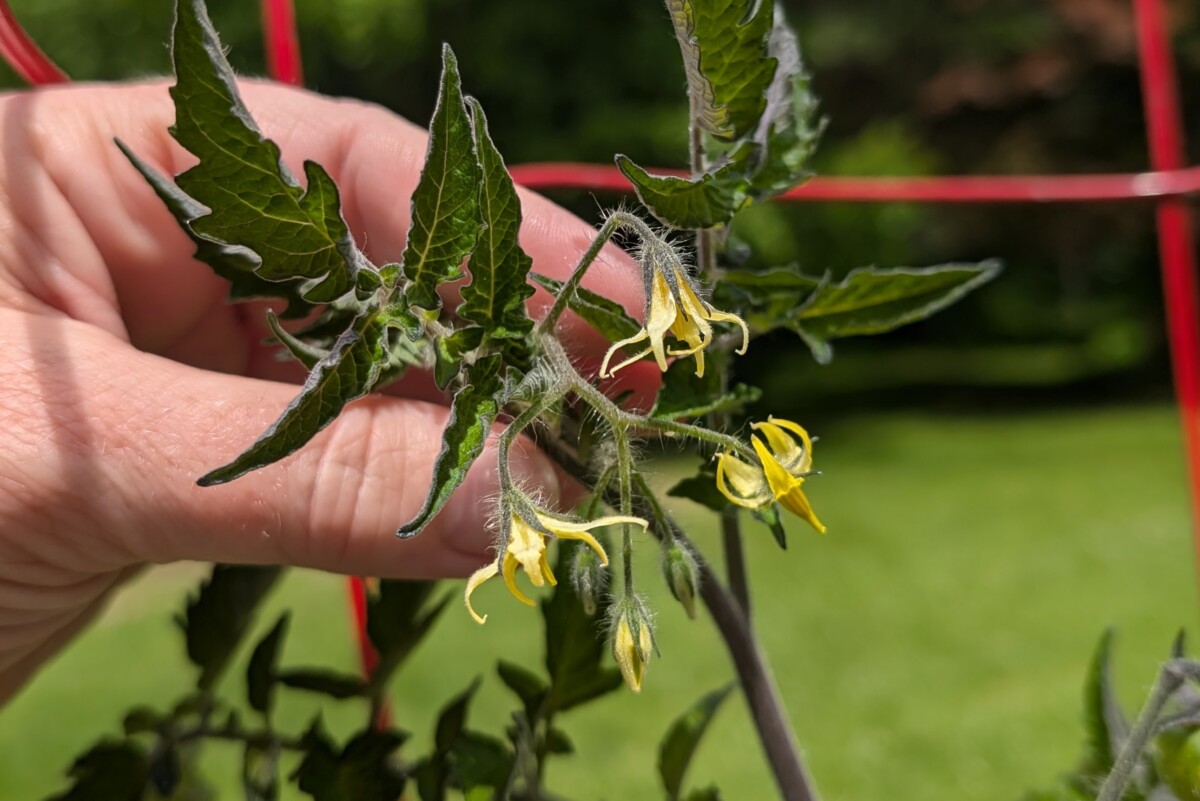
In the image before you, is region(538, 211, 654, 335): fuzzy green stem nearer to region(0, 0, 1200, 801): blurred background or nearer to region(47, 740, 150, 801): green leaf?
region(0, 0, 1200, 801): blurred background

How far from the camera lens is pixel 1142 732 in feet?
1.03

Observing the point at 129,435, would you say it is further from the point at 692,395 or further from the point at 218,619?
the point at 692,395

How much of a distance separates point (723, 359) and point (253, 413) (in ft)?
0.53

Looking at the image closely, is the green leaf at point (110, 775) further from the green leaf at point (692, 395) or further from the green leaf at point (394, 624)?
the green leaf at point (692, 395)

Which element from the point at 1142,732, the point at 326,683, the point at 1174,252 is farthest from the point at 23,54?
the point at 1174,252

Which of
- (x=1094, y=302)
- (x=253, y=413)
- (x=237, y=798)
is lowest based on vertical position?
(x=1094, y=302)

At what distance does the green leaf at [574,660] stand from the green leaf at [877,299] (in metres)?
0.12

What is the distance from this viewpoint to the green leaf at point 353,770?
0.39 metres

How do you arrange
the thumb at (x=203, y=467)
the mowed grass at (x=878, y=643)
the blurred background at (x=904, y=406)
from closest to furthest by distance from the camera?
the thumb at (x=203, y=467)
the mowed grass at (x=878, y=643)
the blurred background at (x=904, y=406)

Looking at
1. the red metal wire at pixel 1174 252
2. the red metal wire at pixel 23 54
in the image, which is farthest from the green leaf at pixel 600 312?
the red metal wire at pixel 1174 252

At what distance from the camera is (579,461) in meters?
0.35

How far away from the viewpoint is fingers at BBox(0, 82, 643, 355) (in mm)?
449

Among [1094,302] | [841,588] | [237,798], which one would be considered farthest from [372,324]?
[1094,302]

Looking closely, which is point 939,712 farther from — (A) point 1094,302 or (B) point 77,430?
(A) point 1094,302
